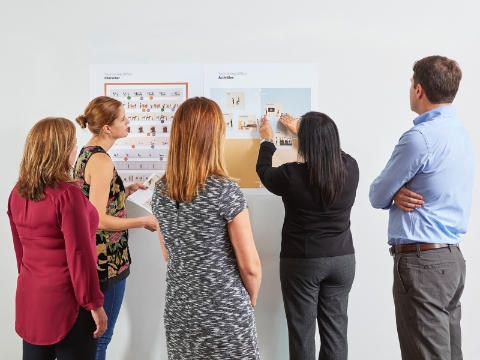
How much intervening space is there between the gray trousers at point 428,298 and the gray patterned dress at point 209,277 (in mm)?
637

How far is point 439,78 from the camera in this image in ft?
5.45

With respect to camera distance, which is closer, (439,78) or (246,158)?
(439,78)

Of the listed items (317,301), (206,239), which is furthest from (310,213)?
(206,239)

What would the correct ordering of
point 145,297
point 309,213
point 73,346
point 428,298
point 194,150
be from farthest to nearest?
point 145,297
point 309,213
point 428,298
point 73,346
point 194,150

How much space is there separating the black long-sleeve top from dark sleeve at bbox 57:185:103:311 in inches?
31.4

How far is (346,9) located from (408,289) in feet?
4.80

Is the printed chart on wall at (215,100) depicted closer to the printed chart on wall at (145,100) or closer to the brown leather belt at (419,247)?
the printed chart on wall at (145,100)

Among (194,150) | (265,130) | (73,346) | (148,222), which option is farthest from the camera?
(265,130)

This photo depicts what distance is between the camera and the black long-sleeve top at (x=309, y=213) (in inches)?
72.7

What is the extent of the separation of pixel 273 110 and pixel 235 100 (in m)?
0.21

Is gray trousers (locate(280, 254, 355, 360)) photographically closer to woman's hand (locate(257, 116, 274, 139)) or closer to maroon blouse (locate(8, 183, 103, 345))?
woman's hand (locate(257, 116, 274, 139))

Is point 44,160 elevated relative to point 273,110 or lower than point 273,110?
lower

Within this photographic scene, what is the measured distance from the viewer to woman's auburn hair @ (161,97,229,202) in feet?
4.41

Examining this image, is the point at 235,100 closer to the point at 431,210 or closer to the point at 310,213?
the point at 310,213
